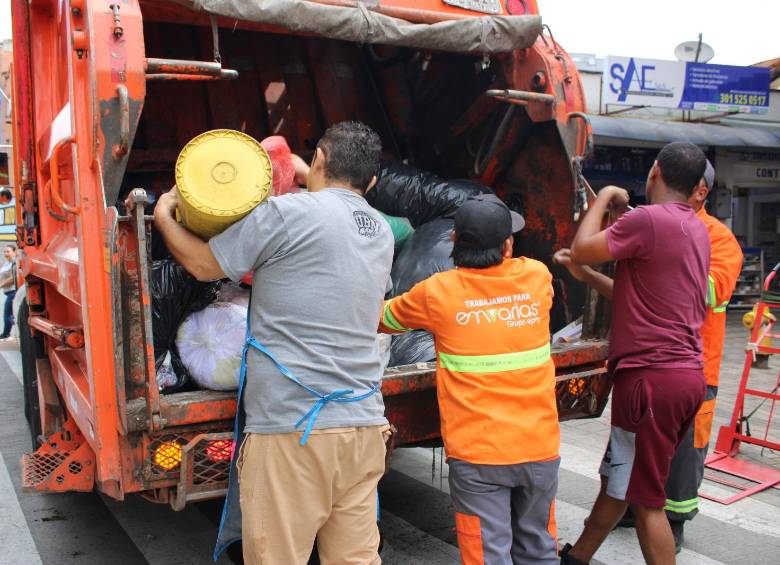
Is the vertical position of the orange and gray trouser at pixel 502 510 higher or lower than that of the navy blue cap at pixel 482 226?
lower

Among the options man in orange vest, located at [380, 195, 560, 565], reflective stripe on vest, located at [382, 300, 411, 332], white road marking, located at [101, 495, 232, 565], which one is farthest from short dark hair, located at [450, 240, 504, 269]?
white road marking, located at [101, 495, 232, 565]

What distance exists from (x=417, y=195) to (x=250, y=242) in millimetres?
1915

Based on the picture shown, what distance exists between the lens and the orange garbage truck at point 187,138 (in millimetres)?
2279

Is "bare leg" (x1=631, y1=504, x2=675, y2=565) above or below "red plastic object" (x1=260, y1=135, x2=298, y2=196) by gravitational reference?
below

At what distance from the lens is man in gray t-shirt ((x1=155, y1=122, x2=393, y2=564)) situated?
2.04 metres

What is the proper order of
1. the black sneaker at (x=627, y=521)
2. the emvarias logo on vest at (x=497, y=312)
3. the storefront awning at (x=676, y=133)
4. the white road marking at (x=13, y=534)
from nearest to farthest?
the emvarias logo on vest at (x=497, y=312), the white road marking at (x=13, y=534), the black sneaker at (x=627, y=521), the storefront awning at (x=676, y=133)

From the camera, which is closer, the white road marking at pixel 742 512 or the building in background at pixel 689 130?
the white road marking at pixel 742 512

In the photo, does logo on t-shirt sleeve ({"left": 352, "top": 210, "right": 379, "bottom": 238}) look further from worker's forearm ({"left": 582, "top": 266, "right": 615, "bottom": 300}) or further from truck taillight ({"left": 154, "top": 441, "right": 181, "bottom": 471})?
worker's forearm ({"left": 582, "top": 266, "right": 615, "bottom": 300})

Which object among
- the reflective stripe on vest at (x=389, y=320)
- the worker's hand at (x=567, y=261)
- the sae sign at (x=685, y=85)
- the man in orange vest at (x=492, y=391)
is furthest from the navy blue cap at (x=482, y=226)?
the sae sign at (x=685, y=85)

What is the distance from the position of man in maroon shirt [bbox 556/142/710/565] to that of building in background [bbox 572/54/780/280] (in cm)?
839

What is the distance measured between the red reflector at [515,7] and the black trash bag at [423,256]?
40.0 inches

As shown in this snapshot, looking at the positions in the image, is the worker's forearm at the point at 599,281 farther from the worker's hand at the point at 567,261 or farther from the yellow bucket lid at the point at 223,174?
the yellow bucket lid at the point at 223,174

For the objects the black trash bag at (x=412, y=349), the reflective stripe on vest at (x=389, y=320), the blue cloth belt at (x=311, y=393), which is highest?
the reflective stripe on vest at (x=389, y=320)

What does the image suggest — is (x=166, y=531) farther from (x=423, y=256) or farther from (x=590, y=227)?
(x=590, y=227)
